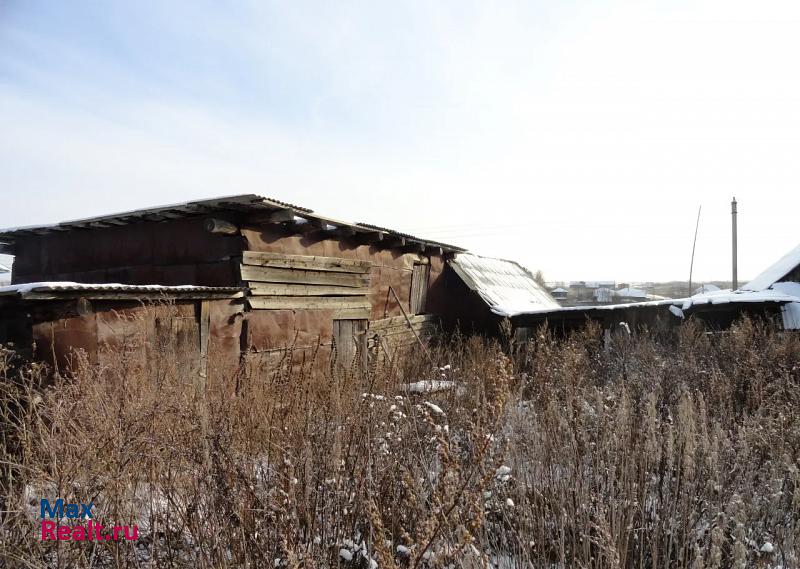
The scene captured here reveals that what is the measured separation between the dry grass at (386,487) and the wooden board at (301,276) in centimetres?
383

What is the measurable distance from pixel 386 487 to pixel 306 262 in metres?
6.58

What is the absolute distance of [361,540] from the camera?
8.45ft

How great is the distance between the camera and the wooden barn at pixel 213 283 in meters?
5.13

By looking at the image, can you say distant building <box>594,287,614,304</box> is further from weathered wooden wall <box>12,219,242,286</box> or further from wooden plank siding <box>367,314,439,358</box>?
weathered wooden wall <box>12,219,242,286</box>

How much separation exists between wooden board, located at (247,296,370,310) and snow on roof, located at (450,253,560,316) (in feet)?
15.9

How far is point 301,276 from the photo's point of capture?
8.85 metres

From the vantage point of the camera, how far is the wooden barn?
513 cm

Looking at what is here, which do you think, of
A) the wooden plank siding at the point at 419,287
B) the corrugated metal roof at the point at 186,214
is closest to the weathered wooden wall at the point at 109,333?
the corrugated metal roof at the point at 186,214

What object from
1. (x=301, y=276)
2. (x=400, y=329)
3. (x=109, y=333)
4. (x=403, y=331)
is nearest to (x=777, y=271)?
(x=403, y=331)

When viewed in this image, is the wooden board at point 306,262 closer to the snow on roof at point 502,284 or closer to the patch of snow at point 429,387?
the patch of snow at point 429,387

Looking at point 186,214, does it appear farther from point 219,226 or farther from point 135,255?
point 135,255

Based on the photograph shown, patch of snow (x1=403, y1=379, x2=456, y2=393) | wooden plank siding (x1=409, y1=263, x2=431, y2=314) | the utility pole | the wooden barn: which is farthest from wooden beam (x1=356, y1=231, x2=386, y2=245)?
the utility pole

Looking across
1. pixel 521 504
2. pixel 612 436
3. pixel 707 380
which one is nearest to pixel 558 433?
pixel 612 436

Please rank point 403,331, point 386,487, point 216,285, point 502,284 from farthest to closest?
point 502,284 < point 403,331 < point 216,285 < point 386,487
